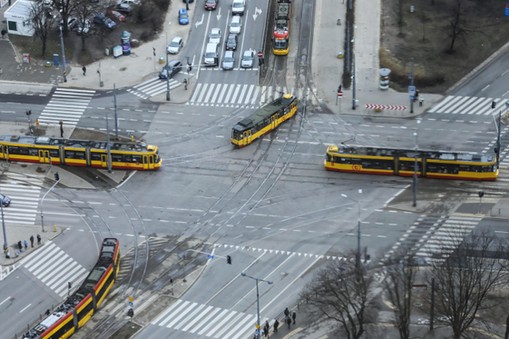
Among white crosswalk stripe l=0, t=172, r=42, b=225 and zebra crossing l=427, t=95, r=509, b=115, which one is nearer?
white crosswalk stripe l=0, t=172, r=42, b=225

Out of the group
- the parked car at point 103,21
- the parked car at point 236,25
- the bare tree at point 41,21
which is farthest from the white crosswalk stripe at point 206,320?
the parked car at point 103,21

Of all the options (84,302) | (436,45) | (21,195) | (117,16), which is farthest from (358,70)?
(84,302)

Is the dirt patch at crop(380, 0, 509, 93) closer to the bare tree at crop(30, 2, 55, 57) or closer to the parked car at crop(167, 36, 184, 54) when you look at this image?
the parked car at crop(167, 36, 184, 54)

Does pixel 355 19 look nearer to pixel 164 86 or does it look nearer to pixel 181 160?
pixel 164 86

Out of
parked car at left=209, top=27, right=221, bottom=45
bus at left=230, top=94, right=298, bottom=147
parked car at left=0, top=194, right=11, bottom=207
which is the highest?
parked car at left=209, top=27, right=221, bottom=45

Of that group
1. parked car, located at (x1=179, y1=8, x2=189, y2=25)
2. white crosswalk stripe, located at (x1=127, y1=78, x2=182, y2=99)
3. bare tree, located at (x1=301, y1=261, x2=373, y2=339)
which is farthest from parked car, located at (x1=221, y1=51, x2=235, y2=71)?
bare tree, located at (x1=301, y1=261, x2=373, y2=339)

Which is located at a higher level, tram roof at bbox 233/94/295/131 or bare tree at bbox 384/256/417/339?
tram roof at bbox 233/94/295/131

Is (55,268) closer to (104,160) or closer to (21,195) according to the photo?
(21,195)

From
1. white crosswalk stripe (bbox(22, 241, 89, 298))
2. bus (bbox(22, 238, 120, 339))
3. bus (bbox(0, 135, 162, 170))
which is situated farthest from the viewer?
bus (bbox(0, 135, 162, 170))
